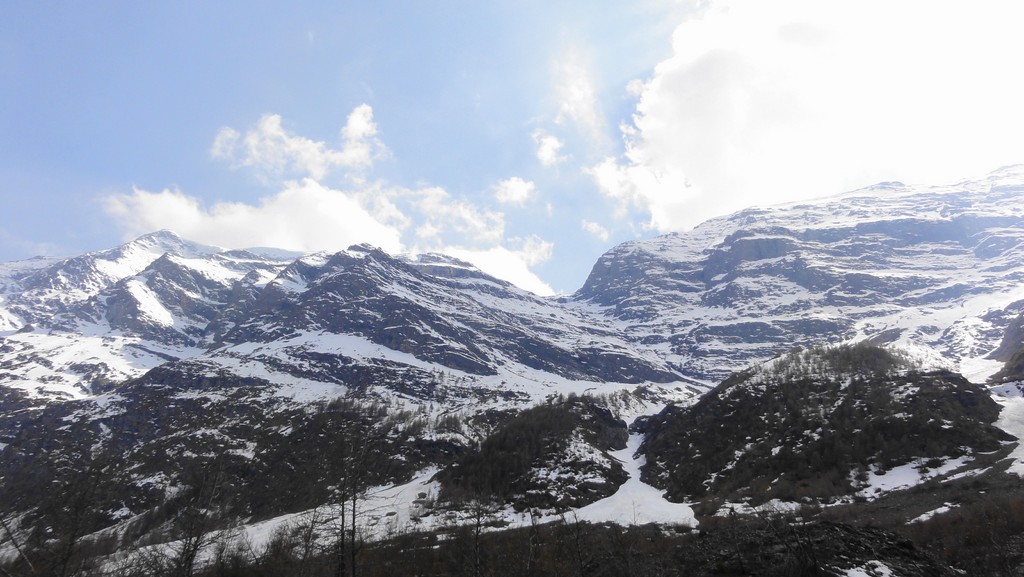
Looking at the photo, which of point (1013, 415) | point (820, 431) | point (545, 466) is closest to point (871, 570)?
point (820, 431)

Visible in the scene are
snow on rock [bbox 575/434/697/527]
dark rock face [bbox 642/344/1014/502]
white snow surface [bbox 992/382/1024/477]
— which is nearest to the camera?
white snow surface [bbox 992/382/1024/477]

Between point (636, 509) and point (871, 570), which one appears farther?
point (636, 509)

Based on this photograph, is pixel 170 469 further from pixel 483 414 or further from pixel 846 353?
pixel 846 353

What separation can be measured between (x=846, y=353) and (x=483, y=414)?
11582cm

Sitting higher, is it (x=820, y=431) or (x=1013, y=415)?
(x=820, y=431)

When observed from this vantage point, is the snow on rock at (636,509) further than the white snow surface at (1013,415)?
Yes

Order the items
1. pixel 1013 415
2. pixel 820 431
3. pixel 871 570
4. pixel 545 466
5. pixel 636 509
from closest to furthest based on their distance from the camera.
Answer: pixel 871 570 → pixel 1013 415 → pixel 636 509 → pixel 820 431 → pixel 545 466

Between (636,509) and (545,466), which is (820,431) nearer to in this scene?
(636,509)

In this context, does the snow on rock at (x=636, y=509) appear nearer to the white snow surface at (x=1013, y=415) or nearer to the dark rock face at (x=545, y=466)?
the dark rock face at (x=545, y=466)

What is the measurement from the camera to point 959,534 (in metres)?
36.7

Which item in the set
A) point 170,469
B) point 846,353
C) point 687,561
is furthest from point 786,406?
point 170,469

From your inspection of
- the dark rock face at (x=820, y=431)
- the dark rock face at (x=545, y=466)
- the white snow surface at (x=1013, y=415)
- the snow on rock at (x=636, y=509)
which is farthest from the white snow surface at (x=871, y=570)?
the dark rock face at (x=545, y=466)

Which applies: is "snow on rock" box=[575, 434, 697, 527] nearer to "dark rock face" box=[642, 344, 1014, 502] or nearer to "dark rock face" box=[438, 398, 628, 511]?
"dark rock face" box=[438, 398, 628, 511]

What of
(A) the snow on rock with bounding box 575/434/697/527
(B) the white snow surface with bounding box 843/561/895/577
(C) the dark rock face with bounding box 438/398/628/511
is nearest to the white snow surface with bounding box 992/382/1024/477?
(A) the snow on rock with bounding box 575/434/697/527
